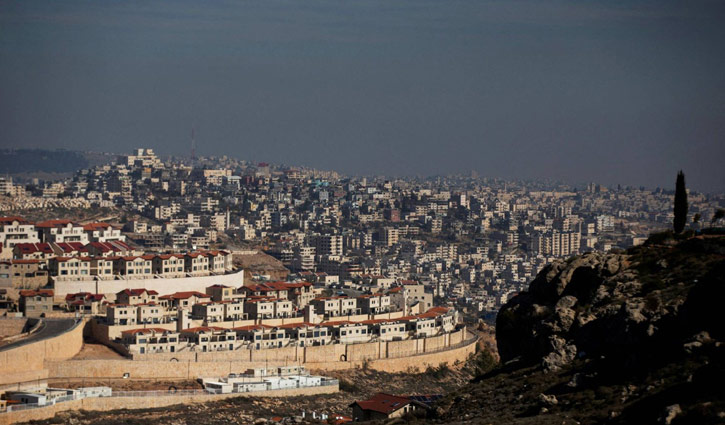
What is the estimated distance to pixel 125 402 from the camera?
33.8 metres

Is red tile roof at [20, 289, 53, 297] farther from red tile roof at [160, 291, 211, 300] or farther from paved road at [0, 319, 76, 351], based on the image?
red tile roof at [160, 291, 211, 300]

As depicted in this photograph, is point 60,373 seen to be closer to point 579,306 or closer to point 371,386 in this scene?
point 371,386

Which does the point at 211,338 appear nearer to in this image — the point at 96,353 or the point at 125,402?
the point at 96,353

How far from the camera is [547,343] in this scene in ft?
70.4

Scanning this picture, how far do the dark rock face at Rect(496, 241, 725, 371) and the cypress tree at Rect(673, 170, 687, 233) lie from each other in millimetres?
2475

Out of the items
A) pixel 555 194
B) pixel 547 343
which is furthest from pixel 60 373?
pixel 555 194

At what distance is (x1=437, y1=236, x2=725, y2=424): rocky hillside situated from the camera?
17812 mm

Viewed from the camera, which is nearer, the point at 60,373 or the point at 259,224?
the point at 60,373

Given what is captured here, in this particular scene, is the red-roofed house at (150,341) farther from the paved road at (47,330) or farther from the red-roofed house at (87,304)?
the red-roofed house at (87,304)

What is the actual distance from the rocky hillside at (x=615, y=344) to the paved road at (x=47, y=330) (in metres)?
16.3

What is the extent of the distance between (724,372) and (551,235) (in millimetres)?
82782

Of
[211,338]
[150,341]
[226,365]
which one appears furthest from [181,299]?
[226,365]

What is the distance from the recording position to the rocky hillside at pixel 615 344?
17.8 metres

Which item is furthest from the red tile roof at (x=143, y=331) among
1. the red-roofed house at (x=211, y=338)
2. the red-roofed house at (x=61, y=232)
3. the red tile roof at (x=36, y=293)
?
the red-roofed house at (x=61, y=232)
